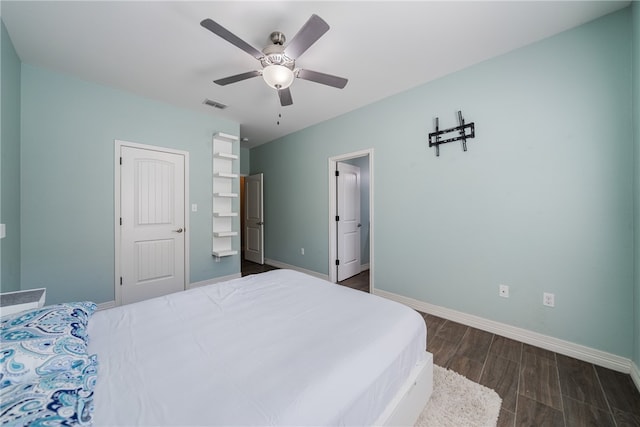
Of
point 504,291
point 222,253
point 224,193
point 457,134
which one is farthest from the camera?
point 224,193

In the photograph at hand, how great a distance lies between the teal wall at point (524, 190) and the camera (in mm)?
1779

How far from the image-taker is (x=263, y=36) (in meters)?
1.95

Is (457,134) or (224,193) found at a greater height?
(457,134)

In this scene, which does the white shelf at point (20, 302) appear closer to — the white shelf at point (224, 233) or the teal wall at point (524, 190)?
the white shelf at point (224, 233)

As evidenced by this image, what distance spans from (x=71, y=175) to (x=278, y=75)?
2546mm

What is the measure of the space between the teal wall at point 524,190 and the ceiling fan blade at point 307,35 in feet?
5.57

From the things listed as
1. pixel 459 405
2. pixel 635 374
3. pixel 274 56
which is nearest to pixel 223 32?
pixel 274 56

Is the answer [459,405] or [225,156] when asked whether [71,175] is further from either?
[459,405]

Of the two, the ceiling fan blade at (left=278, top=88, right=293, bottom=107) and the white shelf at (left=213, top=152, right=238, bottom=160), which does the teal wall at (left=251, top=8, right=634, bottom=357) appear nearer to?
the ceiling fan blade at (left=278, top=88, right=293, bottom=107)

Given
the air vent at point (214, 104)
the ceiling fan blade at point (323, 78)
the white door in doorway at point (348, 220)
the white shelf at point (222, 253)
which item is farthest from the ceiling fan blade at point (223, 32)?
the white shelf at point (222, 253)

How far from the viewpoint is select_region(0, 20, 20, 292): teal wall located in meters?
1.83

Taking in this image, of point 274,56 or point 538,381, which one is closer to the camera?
point 538,381

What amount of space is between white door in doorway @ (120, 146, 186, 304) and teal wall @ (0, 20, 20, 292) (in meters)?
0.79

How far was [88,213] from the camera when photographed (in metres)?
2.66
